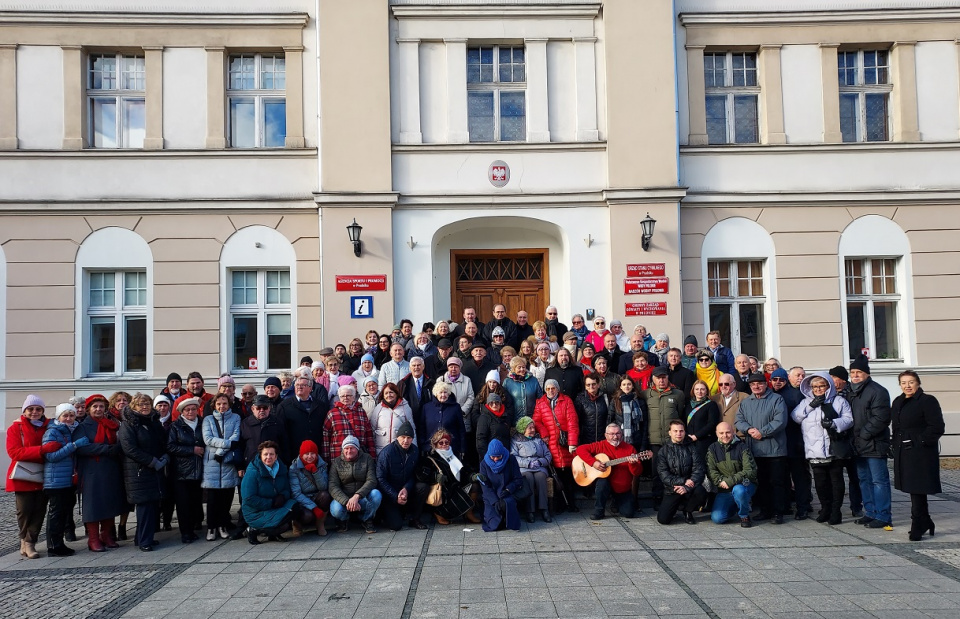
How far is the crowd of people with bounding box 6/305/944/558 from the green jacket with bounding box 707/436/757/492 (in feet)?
0.05

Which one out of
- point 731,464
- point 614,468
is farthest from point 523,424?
point 731,464

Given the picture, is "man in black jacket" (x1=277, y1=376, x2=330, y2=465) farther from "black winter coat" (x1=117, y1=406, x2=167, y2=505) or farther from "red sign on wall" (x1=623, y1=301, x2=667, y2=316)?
"red sign on wall" (x1=623, y1=301, x2=667, y2=316)

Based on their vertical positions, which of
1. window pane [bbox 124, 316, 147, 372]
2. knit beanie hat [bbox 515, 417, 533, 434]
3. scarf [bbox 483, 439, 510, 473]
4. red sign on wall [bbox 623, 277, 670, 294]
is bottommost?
scarf [bbox 483, 439, 510, 473]

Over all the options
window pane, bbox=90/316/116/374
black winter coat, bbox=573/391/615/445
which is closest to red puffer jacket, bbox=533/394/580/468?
black winter coat, bbox=573/391/615/445

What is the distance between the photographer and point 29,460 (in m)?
6.89

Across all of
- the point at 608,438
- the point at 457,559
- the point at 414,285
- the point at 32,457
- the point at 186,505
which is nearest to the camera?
the point at 457,559

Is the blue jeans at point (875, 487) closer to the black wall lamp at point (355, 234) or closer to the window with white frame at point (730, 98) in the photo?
the window with white frame at point (730, 98)

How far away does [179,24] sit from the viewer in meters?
11.7

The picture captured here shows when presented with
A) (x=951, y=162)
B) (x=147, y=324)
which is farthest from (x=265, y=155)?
(x=951, y=162)

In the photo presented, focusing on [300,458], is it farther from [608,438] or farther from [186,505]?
[608,438]

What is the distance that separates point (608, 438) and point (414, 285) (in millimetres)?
4559

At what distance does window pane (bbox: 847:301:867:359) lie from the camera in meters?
11.9

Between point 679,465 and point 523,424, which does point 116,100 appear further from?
point 679,465

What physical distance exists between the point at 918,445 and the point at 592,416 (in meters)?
3.26
